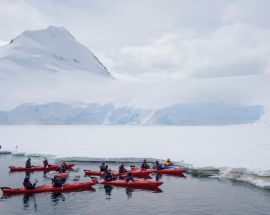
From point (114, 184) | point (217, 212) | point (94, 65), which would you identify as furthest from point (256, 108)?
point (94, 65)

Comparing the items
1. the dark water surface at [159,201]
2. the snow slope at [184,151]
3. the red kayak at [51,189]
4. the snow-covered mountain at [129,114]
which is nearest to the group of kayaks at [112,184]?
the red kayak at [51,189]

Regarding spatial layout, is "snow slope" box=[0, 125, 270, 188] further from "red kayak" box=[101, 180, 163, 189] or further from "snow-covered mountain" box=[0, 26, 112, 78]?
"snow-covered mountain" box=[0, 26, 112, 78]

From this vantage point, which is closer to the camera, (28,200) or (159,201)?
(159,201)

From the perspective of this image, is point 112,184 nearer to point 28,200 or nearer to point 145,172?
point 145,172

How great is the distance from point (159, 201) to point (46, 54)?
139 metres

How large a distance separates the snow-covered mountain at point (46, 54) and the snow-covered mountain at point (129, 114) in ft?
124

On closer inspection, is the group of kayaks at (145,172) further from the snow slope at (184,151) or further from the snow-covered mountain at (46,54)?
the snow-covered mountain at (46,54)

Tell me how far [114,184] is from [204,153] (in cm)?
1185

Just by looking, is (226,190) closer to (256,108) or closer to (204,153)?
(204,153)

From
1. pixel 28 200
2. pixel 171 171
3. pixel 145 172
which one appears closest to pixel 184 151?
A: pixel 171 171

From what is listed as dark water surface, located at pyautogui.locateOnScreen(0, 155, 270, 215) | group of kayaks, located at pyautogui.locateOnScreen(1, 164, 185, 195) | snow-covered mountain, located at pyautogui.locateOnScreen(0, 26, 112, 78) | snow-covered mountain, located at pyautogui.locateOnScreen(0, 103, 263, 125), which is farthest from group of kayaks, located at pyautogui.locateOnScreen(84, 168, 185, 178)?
snow-covered mountain, located at pyautogui.locateOnScreen(0, 26, 112, 78)

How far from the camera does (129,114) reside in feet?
307

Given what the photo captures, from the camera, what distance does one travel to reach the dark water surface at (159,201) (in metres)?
21.3

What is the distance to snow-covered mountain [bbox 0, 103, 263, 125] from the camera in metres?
86.6
